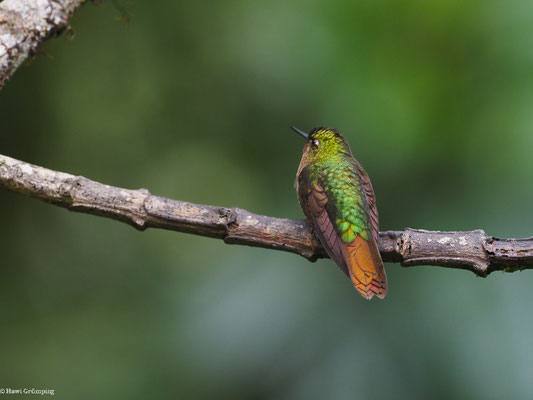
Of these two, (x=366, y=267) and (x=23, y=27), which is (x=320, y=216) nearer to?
(x=366, y=267)

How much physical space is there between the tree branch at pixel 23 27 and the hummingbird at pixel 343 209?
1409 millimetres

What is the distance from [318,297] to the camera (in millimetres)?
3006

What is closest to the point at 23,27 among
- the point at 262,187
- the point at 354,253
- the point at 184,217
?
the point at 184,217

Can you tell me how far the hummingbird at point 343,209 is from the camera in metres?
2.34

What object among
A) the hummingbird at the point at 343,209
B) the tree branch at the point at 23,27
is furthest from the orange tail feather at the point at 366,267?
the tree branch at the point at 23,27

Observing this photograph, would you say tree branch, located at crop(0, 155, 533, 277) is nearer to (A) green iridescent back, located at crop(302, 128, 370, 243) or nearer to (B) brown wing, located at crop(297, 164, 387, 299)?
(B) brown wing, located at crop(297, 164, 387, 299)

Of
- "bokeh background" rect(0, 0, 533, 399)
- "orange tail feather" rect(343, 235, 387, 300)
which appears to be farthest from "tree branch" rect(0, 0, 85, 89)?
"orange tail feather" rect(343, 235, 387, 300)

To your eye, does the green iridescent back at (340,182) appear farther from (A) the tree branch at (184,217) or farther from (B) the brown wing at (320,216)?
(A) the tree branch at (184,217)

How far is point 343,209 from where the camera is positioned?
2619mm

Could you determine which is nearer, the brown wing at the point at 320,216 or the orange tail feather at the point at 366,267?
the orange tail feather at the point at 366,267

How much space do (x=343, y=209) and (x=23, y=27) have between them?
66.1 inches

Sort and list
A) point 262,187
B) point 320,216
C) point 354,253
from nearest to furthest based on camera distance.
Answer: point 354,253 < point 320,216 < point 262,187

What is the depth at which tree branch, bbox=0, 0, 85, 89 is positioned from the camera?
8.45 feet

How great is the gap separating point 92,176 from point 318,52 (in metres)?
1.84
